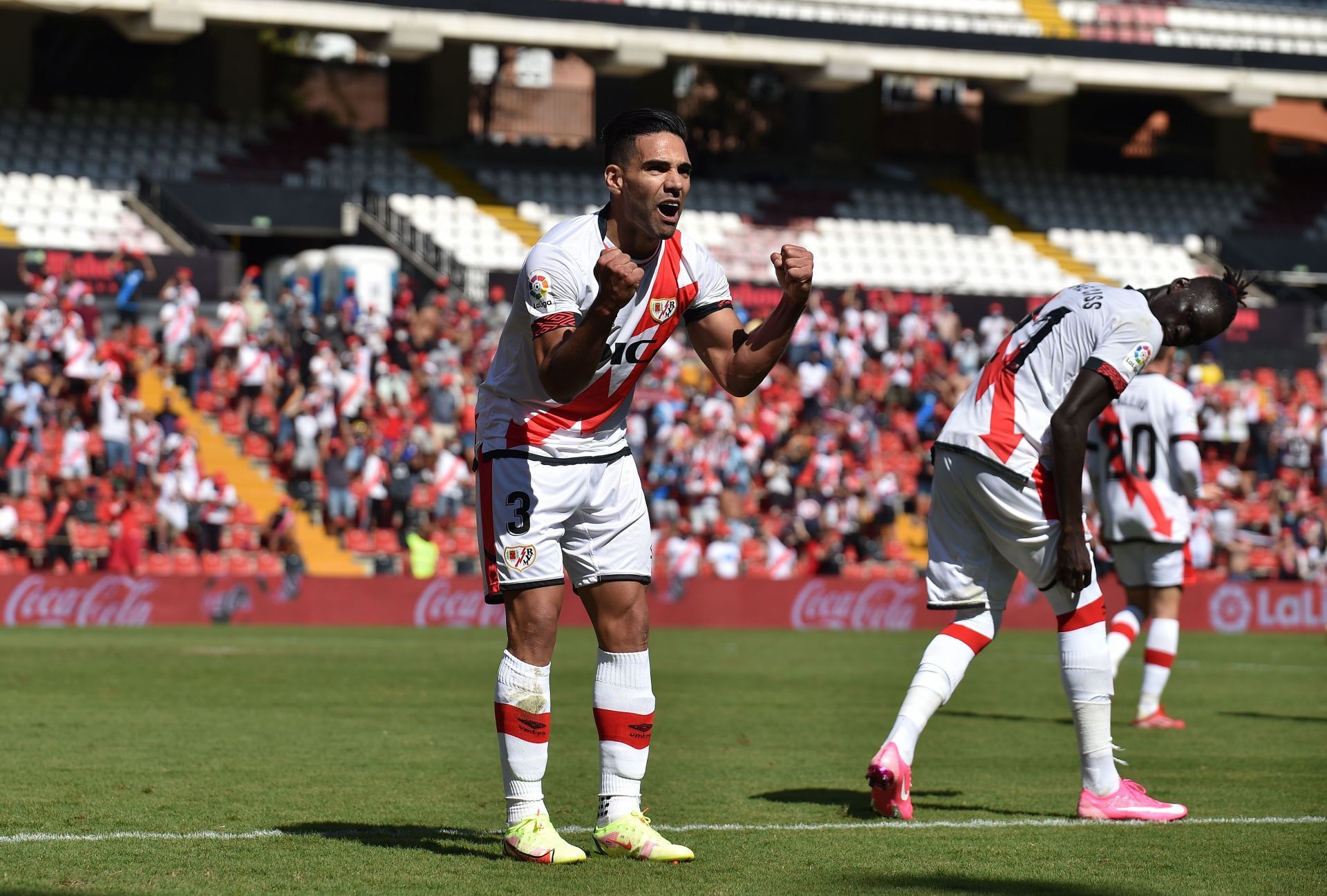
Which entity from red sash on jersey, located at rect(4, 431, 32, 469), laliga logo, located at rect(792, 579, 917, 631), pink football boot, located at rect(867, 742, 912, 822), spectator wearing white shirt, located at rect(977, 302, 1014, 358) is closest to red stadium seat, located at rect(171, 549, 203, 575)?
red sash on jersey, located at rect(4, 431, 32, 469)

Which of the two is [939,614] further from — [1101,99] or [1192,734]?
[1101,99]

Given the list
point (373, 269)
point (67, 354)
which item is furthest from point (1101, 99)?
point (67, 354)

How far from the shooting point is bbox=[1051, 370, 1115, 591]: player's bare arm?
6.94 m

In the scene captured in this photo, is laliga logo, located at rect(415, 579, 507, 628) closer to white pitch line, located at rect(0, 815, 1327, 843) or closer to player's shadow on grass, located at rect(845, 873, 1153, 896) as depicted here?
white pitch line, located at rect(0, 815, 1327, 843)

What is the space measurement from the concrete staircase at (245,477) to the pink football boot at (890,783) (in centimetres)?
1770

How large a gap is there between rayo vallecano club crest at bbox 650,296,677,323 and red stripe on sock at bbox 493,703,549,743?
1397mm

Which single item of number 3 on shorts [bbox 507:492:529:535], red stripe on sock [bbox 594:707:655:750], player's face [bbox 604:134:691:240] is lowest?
red stripe on sock [bbox 594:707:655:750]

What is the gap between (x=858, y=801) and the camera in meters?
7.52

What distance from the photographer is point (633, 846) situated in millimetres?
5961

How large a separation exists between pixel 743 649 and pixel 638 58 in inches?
845

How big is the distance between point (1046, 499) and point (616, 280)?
247 centimetres

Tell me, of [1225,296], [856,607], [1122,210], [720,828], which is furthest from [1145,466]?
[1122,210]

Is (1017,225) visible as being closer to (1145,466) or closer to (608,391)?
(1145,466)

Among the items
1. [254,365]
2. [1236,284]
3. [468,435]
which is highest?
[254,365]
